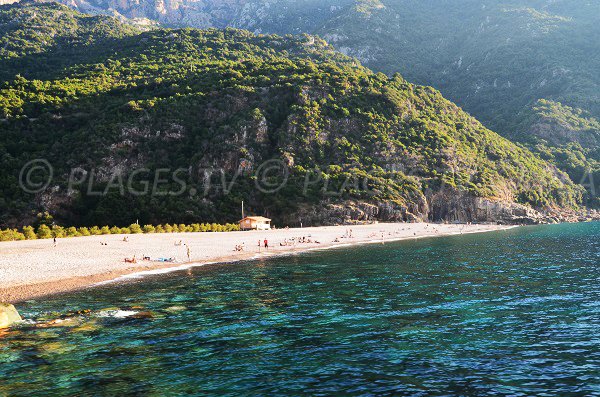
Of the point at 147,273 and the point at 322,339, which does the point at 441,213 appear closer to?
the point at 147,273

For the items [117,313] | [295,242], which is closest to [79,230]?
[295,242]

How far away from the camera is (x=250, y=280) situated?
33250 millimetres

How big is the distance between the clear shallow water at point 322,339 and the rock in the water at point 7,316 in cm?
179

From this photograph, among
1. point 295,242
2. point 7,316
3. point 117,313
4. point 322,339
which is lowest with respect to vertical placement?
point 322,339

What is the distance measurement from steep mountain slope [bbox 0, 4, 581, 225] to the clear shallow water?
74954 mm

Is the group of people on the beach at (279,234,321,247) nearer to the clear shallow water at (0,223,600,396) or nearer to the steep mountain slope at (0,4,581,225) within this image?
the clear shallow water at (0,223,600,396)

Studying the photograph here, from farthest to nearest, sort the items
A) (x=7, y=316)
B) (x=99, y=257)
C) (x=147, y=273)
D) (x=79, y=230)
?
(x=79, y=230)
(x=99, y=257)
(x=147, y=273)
(x=7, y=316)

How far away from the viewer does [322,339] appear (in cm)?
1753

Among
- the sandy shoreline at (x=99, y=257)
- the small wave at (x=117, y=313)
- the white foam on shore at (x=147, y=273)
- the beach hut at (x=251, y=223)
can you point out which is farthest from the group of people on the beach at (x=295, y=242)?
the small wave at (x=117, y=313)

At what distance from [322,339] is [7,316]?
15995 millimetres

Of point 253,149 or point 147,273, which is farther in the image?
point 253,149

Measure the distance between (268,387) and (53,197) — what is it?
333 feet

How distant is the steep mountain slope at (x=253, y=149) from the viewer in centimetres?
10288

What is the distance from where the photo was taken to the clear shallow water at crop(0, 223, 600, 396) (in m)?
12.9
